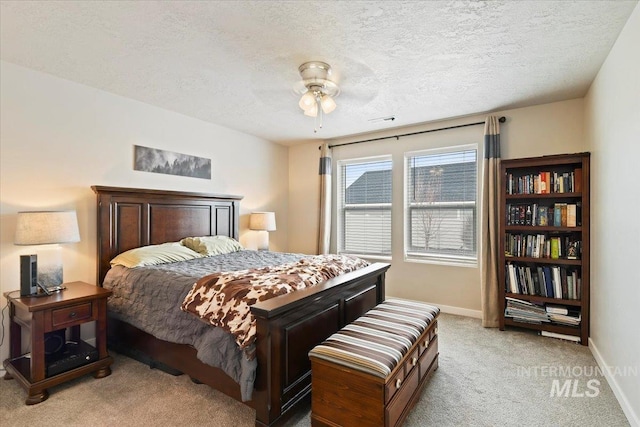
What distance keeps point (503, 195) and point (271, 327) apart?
2956mm

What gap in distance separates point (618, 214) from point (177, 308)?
3.23 metres

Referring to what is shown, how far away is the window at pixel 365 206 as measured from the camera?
4.59 m

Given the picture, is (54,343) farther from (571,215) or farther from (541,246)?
(571,215)

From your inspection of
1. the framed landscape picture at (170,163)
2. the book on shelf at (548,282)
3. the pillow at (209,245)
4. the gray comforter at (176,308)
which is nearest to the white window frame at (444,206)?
the book on shelf at (548,282)

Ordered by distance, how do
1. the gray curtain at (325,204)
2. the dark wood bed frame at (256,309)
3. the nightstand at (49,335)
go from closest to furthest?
the dark wood bed frame at (256,309), the nightstand at (49,335), the gray curtain at (325,204)

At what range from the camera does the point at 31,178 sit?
2656 mm

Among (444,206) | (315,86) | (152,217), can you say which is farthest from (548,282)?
(152,217)

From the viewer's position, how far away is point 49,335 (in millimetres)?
2537

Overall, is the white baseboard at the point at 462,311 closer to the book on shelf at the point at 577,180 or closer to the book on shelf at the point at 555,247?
the book on shelf at the point at 555,247

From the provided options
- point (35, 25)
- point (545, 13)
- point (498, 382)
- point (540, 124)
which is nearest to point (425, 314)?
point (498, 382)

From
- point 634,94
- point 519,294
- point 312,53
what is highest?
point 312,53

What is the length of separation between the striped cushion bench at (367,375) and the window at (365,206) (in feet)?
8.41

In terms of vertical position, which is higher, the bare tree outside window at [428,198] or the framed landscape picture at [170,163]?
the framed landscape picture at [170,163]

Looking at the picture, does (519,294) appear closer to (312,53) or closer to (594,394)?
(594,394)
